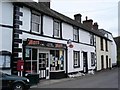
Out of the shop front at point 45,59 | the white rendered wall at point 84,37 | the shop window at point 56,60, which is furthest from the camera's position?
the white rendered wall at point 84,37

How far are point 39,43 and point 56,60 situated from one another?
3859 mm

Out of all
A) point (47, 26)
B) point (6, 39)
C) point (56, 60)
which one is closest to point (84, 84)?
point (6, 39)

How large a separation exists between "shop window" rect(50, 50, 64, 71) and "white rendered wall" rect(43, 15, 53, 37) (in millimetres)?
1806

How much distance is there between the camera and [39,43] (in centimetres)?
1803

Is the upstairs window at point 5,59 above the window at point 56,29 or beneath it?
beneath

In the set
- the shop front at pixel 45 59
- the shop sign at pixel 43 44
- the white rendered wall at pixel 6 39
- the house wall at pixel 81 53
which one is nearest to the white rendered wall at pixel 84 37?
the house wall at pixel 81 53

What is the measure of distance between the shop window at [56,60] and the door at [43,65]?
2.61 feet

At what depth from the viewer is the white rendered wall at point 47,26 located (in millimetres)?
19500

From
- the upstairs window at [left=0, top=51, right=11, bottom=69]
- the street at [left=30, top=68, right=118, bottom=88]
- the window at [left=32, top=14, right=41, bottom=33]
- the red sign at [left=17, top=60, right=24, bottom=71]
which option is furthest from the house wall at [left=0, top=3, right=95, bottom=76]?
the street at [left=30, top=68, right=118, bottom=88]

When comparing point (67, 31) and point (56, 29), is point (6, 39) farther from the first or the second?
point (67, 31)

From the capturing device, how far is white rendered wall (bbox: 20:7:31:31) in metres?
16.7

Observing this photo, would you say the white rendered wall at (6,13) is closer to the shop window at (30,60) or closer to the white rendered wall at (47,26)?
the shop window at (30,60)

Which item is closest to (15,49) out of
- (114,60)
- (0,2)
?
(0,2)

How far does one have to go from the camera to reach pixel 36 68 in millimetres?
18297
